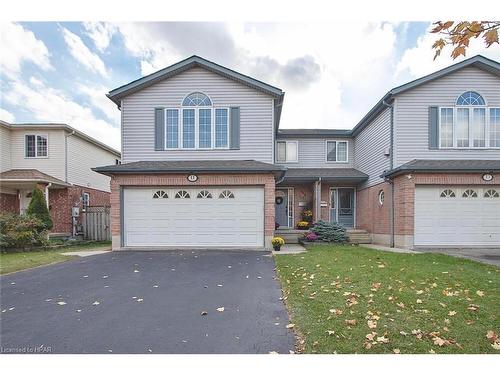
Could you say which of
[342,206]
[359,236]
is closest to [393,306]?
[359,236]

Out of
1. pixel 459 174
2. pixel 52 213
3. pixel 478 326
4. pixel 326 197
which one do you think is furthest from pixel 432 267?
pixel 52 213

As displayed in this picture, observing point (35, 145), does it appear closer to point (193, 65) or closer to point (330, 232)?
point (193, 65)

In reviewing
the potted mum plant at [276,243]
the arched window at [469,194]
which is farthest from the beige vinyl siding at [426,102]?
the potted mum plant at [276,243]

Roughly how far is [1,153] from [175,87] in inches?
453

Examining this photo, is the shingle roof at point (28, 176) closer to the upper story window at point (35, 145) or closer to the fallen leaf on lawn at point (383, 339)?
the upper story window at point (35, 145)

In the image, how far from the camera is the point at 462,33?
3.13 metres

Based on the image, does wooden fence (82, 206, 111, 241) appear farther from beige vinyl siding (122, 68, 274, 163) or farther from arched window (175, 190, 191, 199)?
arched window (175, 190, 191, 199)

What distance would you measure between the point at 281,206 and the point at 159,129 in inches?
337

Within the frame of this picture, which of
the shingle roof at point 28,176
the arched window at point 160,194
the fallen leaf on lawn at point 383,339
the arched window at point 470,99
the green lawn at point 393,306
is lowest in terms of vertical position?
the green lawn at point 393,306

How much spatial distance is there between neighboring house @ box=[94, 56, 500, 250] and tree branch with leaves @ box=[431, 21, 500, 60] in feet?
28.5

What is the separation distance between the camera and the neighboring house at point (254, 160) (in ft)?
39.8

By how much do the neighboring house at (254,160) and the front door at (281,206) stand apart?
4.83 meters

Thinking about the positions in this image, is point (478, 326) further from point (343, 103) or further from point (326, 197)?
point (343, 103)

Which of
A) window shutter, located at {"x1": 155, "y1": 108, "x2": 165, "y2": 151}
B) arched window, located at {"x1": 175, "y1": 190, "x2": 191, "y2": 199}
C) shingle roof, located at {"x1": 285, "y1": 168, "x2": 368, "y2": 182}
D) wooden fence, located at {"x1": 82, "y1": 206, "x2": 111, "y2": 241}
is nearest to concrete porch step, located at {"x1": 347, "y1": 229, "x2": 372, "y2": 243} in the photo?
shingle roof, located at {"x1": 285, "y1": 168, "x2": 368, "y2": 182}
